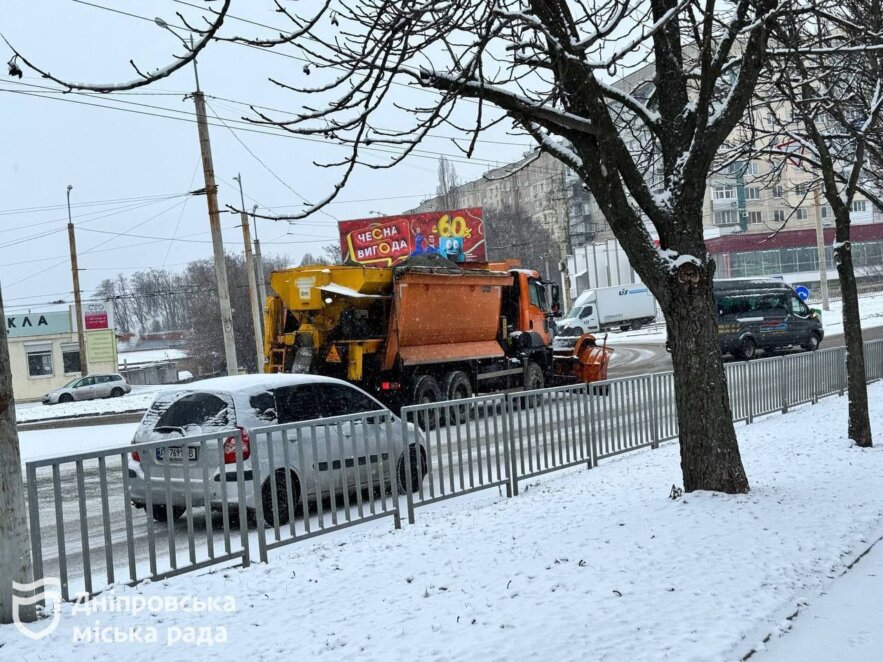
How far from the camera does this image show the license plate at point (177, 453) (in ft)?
19.3

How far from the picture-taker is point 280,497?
7352 millimetres

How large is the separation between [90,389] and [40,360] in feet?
42.8

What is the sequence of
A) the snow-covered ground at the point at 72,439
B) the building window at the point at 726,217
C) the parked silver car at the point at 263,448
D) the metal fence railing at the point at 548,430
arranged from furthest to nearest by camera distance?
the building window at the point at 726,217 → the snow-covered ground at the point at 72,439 → the metal fence railing at the point at 548,430 → the parked silver car at the point at 263,448

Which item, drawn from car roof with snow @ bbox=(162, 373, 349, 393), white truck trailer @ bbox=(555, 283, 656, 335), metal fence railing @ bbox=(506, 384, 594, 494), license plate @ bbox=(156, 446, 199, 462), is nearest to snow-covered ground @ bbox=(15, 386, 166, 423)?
car roof with snow @ bbox=(162, 373, 349, 393)

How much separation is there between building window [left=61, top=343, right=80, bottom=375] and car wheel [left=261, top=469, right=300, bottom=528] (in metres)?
50.2

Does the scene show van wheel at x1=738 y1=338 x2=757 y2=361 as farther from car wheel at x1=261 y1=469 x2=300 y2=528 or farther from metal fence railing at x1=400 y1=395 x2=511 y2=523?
car wheel at x1=261 y1=469 x2=300 y2=528

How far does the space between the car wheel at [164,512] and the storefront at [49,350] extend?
50.1 metres

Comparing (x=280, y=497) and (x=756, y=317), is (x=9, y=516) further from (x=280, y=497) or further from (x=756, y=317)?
(x=756, y=317)

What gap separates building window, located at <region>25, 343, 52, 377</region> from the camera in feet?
171

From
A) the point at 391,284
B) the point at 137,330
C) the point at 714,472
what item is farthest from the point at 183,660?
the point at 137,330

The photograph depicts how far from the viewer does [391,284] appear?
17.1 meters

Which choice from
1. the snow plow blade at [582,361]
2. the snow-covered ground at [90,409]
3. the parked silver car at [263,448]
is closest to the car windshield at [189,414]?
the parked silver car at [263,448]

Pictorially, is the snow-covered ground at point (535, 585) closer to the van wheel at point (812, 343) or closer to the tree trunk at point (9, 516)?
the tree trunk at point (9, 516)

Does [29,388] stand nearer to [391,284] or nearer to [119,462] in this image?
[391,284]
